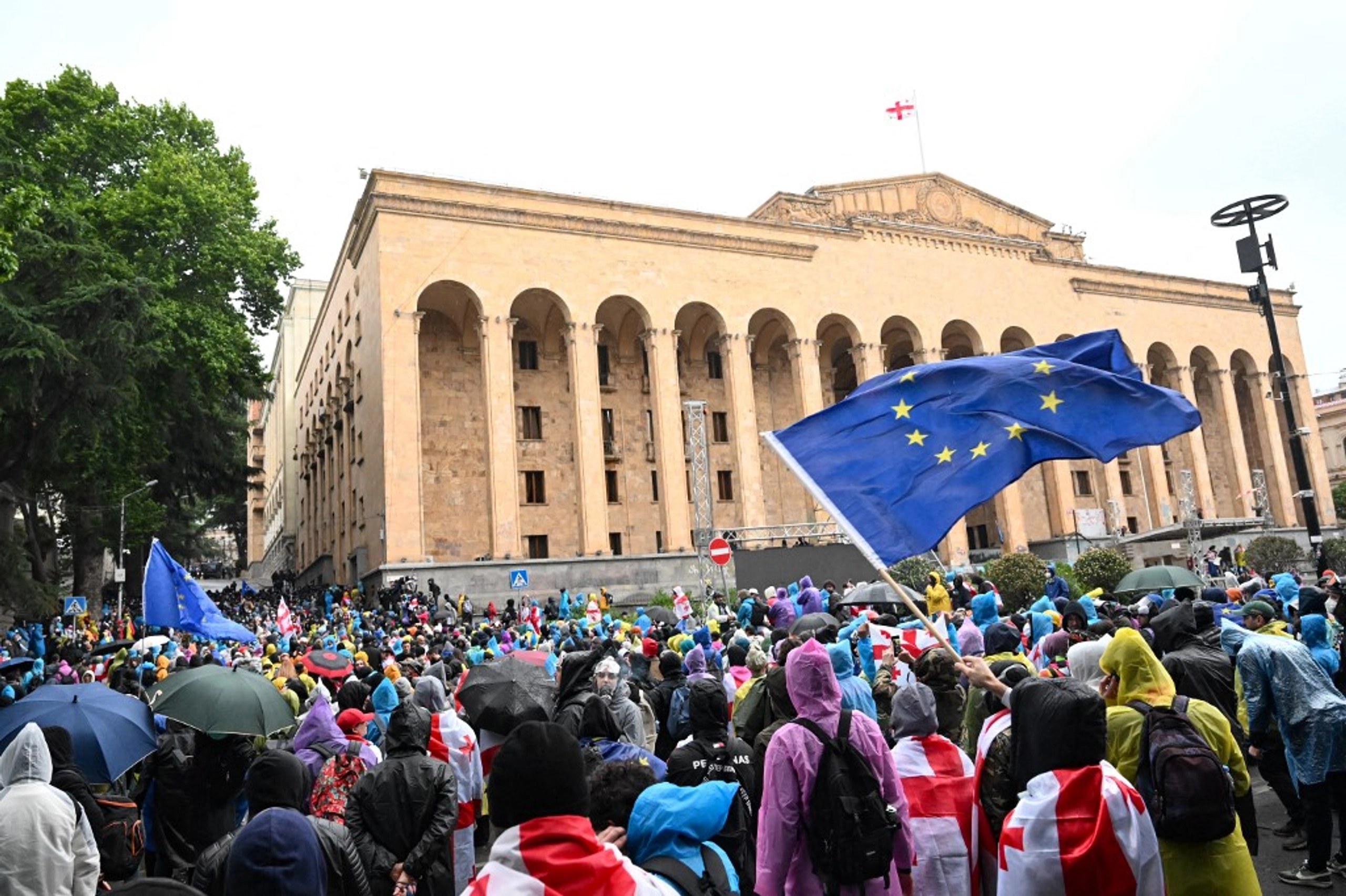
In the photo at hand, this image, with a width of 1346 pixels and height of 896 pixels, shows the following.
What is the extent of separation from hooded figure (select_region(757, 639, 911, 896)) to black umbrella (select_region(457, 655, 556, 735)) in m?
1.98

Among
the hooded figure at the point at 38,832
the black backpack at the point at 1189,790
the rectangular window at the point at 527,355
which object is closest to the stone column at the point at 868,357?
the rectangular window at the point at 527,355

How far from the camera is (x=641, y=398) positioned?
125 ft

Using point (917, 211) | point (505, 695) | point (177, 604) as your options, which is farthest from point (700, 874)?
point (917, 211)

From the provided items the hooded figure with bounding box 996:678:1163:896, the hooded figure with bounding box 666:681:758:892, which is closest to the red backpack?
the hooded figure with bounding box 666:681:758:892

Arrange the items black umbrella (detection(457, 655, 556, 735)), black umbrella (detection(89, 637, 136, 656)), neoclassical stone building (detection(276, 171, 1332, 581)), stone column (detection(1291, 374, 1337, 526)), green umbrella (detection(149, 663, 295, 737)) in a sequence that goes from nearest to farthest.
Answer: green umbrella (detection(149, 663, 295, 737))
black umbrella (detection(457, 655, 556, 735))
black umbrella (detection(89, 637, 136, 656))
neoclassical stone building (detection(276, 171, 1332, 581))
stone column (detection(1291, 374, 1337, 526))

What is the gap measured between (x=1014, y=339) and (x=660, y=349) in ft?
61.4

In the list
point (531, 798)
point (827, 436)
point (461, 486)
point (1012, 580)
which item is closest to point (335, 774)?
point (531, 798)

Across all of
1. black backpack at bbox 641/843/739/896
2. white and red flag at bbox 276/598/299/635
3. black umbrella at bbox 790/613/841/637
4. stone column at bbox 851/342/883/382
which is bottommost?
black backpack at bbox 641/843/739/896

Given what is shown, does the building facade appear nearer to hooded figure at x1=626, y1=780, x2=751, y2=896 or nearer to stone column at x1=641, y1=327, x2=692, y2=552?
stone column at x1=641, y1=327, x2=692, y2=552

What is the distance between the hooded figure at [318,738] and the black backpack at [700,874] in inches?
127

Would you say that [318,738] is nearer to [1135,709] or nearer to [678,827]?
[678,827]

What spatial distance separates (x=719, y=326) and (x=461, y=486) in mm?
11344

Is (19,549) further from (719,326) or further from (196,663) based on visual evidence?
(719,326)

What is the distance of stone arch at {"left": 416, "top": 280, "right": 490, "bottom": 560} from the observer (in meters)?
33.2
